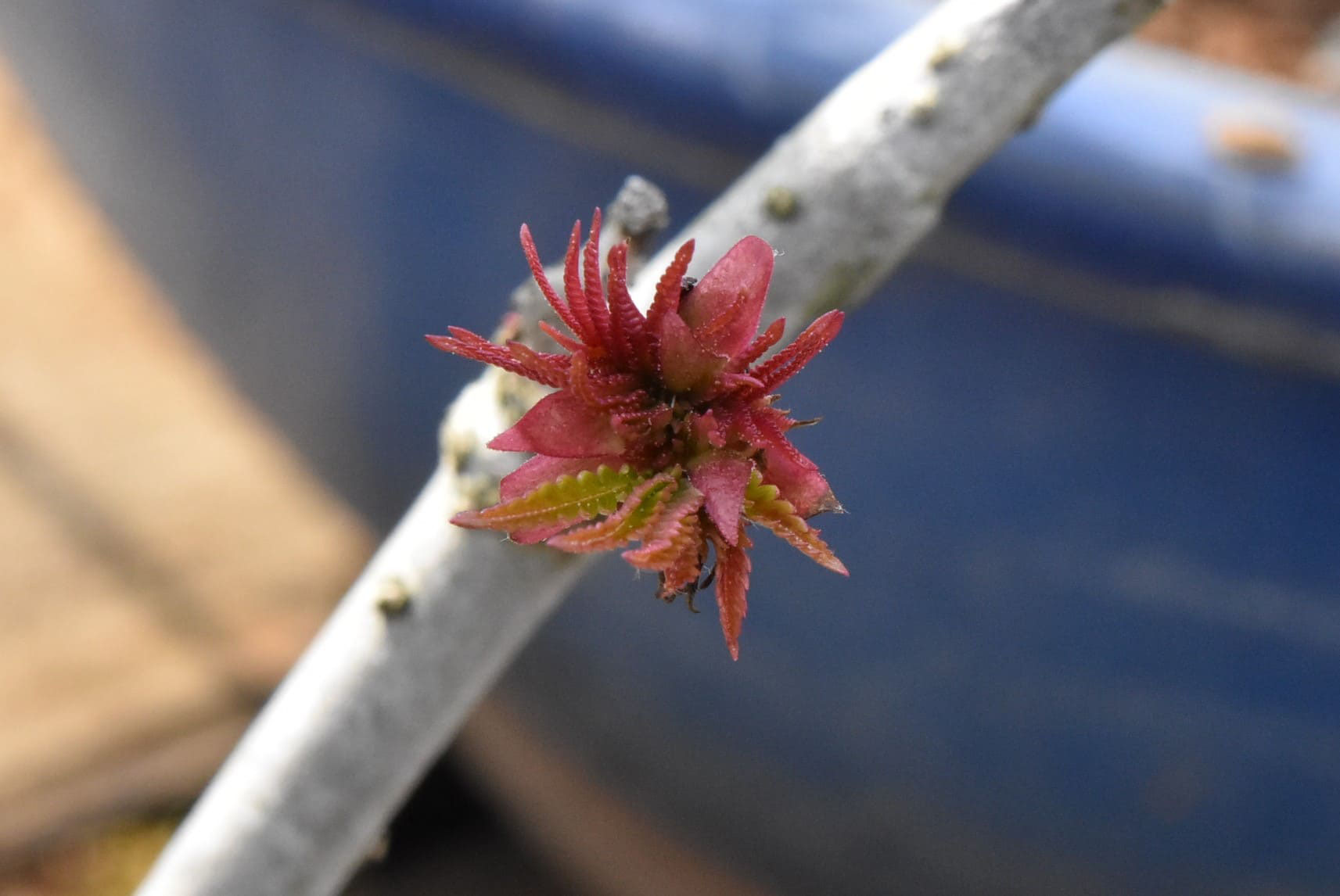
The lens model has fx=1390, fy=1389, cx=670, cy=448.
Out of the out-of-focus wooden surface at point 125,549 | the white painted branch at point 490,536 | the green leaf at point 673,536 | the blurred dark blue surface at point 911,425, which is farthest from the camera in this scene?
the out-of-focus wooden surface at point 125,549

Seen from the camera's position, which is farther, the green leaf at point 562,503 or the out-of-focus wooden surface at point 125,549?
the out-of-focus wooden surface at point 125,549

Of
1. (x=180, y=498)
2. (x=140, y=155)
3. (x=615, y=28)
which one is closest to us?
(x=615, y=28)

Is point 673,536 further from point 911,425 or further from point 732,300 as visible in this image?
point 911,425

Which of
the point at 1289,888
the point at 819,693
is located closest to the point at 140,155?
the point at 819,693

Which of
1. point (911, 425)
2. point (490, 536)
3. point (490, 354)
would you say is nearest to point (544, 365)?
point (490, 354)

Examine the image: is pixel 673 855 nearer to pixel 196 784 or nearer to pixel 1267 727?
pixel 196 784

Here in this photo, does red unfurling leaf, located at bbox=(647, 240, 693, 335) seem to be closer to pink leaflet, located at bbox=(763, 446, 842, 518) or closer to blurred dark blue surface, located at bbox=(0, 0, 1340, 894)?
pink leaflet, located at bbox=(763, 446, 842, 518)

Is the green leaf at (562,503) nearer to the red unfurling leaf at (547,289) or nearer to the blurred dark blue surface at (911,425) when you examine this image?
the red unfurling leaf at (547,289)

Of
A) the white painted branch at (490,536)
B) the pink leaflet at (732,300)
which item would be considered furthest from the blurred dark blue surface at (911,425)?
the pink leaflet at (732,300)
